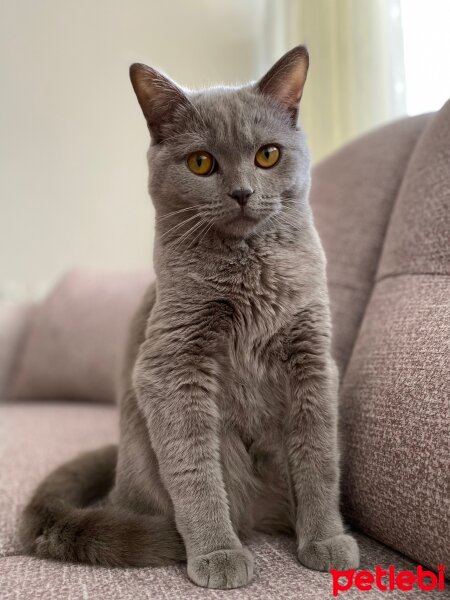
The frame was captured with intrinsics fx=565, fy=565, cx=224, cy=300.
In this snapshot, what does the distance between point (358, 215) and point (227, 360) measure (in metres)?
0.70

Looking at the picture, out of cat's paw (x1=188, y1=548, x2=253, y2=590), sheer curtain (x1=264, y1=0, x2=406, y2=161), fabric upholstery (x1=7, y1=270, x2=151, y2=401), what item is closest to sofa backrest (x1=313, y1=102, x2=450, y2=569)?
cat's paw (x1=188, y1=548, x2=253, y2=590)

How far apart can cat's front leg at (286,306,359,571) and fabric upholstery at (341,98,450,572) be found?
2.7 inches

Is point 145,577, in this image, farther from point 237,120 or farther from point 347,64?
point 347,64

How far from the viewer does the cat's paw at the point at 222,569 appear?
2.52 ft

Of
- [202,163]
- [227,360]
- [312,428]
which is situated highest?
[202,163]

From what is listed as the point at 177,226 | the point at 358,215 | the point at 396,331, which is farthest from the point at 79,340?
the point at 396,331

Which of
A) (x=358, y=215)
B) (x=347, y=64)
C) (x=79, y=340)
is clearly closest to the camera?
(x=358, y=215)

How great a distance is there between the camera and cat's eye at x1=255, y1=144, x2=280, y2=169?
91 cm

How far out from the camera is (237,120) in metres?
0.91

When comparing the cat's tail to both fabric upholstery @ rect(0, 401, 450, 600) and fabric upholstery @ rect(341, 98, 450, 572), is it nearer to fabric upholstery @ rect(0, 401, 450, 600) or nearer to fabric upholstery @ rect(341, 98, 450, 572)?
fabric upholstery @ rect(0, 401, 450, 600)

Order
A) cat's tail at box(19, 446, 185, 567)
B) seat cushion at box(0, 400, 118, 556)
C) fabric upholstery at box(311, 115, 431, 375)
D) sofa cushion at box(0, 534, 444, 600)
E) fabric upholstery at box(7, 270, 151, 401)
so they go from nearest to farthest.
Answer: sofa cushion at box(0, 534, 444, 600) < cat's tail at box(19, 446, 185, 567) < seat cushion at box(0, 400, 118, 556) < fabric upholstery at box(311, 115, 431, 375) < fabric upholstery at box(7, 270, 151, 401)

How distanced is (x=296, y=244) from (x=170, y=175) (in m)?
0.24

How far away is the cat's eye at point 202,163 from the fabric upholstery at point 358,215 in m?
0.58

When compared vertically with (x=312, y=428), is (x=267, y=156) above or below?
above
